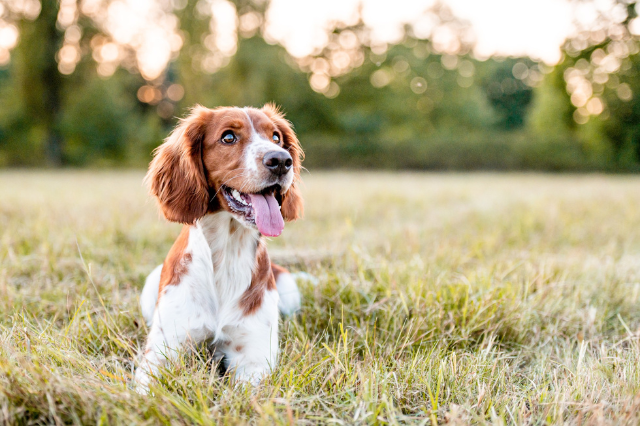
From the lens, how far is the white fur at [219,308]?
222 centimetres

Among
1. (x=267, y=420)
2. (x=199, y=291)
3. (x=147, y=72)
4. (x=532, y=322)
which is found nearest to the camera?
(x=267, y=420)

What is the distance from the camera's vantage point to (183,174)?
2469 millimetres

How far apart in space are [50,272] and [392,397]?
8.84ft

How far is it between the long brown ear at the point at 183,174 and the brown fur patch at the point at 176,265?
164 mm

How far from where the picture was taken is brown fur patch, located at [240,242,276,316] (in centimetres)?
236

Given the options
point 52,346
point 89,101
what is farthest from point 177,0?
point 52,346

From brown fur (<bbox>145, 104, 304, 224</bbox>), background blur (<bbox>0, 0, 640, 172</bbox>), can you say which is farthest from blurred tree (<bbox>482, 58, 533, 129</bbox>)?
brown fur (<bbox>145, 104, 304, 224</bbox>)

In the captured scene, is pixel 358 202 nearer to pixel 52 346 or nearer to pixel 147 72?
pixel 52 346

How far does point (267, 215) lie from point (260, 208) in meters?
0.05

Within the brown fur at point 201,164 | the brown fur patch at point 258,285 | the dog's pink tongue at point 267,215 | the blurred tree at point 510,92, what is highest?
the blurred tree at point 510,92

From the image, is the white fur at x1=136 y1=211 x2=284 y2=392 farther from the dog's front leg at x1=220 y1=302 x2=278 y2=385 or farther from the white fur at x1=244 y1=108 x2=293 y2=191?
the white fur at x1=244 y1=108 x2=293 y2=191

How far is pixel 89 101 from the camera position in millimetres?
23422

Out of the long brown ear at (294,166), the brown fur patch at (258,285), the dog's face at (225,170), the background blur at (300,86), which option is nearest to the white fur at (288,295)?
the brown fur patch at (258,285)

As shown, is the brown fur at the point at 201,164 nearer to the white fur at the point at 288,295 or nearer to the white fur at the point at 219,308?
the white fur at the point at 219,308
